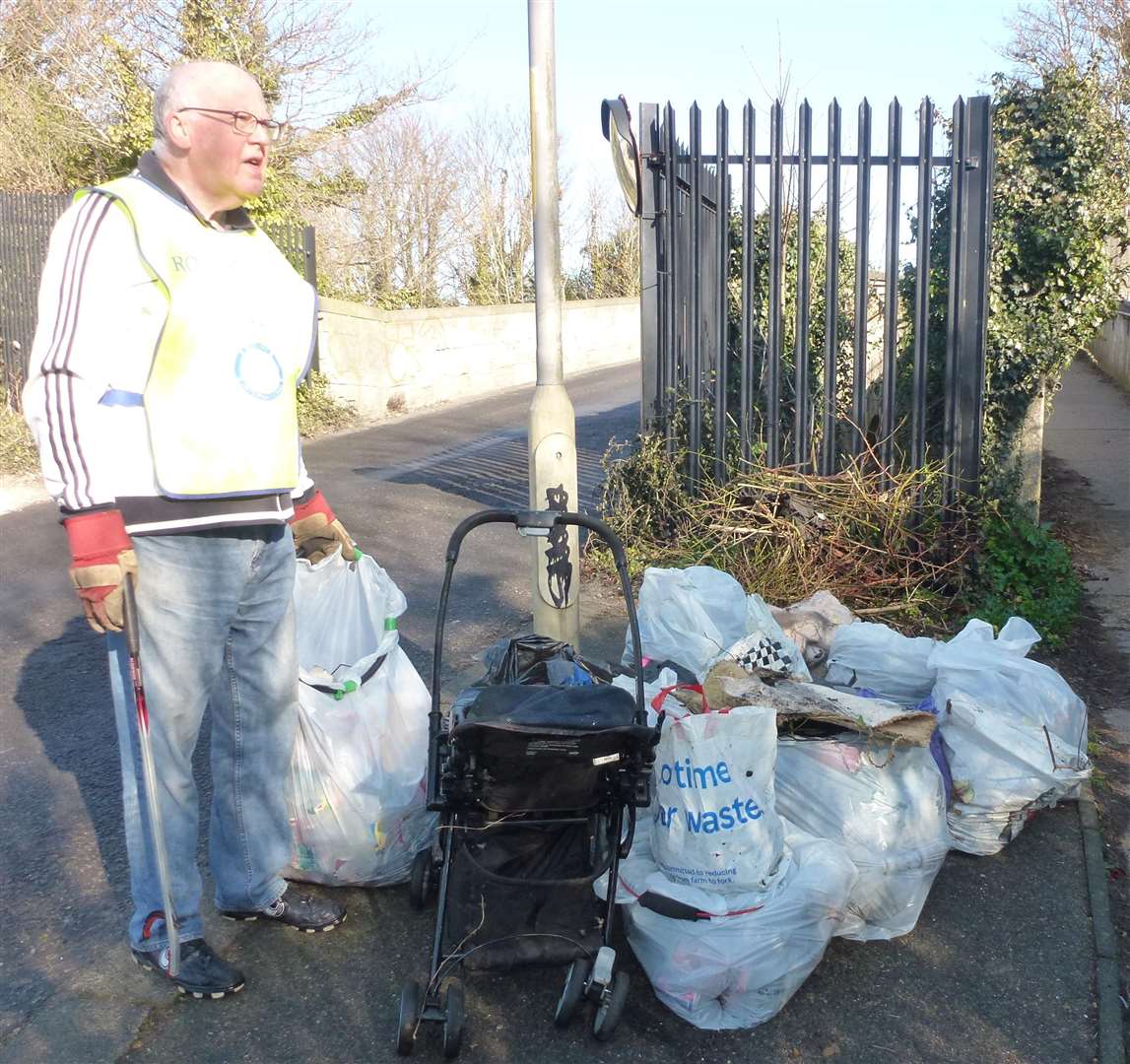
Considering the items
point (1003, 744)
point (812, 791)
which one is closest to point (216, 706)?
point (812, 791)

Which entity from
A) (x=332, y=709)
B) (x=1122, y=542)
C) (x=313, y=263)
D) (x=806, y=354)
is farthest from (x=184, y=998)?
(x=313, y=263)

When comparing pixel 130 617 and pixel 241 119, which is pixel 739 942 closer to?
pixel 130 617

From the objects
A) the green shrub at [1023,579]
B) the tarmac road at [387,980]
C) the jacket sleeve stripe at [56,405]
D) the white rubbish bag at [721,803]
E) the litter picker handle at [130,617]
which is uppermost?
the jacket sleeve stripe at [56,405]

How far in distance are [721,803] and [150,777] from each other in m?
1.41

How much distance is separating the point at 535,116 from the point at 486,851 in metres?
2.81

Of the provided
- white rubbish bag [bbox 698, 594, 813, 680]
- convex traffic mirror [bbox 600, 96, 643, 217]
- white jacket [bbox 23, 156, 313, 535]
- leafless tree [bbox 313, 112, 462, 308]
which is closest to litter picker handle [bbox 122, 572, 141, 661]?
white jacket [bbox 23, 156, 313, 535]

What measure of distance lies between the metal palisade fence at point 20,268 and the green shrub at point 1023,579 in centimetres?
915

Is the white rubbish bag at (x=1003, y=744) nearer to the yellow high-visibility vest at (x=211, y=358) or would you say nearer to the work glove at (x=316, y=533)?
the work glove at (x=316, y=533)

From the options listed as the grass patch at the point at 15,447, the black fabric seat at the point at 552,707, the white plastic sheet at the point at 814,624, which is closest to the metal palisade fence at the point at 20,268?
the grass patch at the point at 15,447

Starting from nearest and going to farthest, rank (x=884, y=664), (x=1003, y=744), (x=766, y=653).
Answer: (x=1003, y=744) → (x=766, y=653) → (x=884, y=664)

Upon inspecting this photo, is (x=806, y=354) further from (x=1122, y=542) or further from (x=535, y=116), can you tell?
(x=1122, y=542)

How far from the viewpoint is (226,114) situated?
270 centimetres

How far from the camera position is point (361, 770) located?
10.7 ft

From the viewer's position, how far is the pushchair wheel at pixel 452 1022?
2.61 metres
